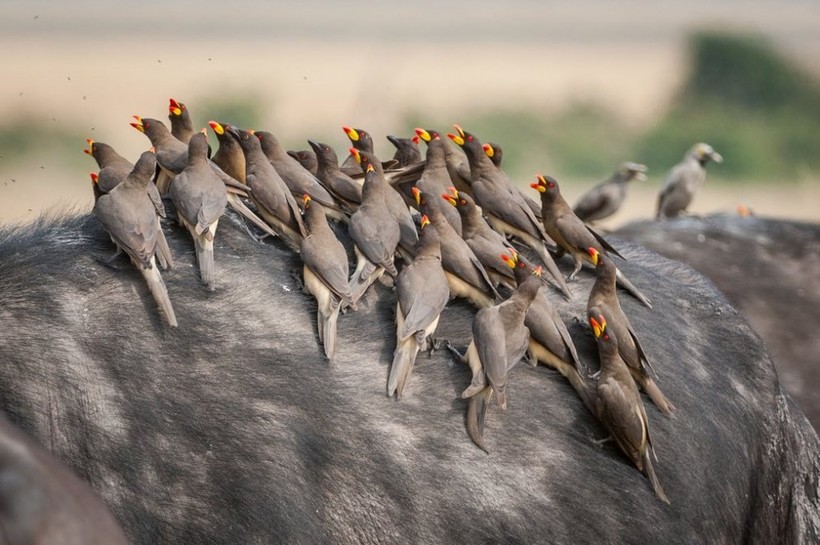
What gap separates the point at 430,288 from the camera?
4.93m

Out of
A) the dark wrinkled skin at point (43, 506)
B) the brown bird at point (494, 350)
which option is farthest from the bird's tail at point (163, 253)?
the dark wrinkled skin at point (43, 506)

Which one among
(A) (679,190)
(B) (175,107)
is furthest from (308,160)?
(A) (679,190)

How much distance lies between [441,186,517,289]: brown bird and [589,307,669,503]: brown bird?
0.45 meters

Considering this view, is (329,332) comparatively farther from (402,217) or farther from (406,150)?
(406,150)

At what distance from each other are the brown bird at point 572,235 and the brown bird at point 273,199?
48.5 inches

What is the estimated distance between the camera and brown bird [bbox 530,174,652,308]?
18.5 ft

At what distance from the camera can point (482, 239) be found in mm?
5461

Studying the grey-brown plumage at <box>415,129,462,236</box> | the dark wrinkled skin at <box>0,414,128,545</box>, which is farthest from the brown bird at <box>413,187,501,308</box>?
the dark wrinkled skin at <box>0,414,128,545</box>

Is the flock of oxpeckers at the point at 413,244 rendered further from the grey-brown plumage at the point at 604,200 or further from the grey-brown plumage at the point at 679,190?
the grey-brown plumage at the point at 679,190

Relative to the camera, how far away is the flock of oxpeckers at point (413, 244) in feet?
15.9

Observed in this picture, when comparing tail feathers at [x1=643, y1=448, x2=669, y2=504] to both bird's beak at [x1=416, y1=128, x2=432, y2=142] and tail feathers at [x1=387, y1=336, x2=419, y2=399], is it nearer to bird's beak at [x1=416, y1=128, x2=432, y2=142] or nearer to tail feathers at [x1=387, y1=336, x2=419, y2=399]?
tail feathers at [x1=387, y1=336, x2=419, y2=399]

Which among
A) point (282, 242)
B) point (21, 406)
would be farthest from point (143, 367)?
point (282, 242)

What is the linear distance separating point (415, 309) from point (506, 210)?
3.63ft

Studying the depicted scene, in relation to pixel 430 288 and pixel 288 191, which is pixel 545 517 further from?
pixel 288 191
